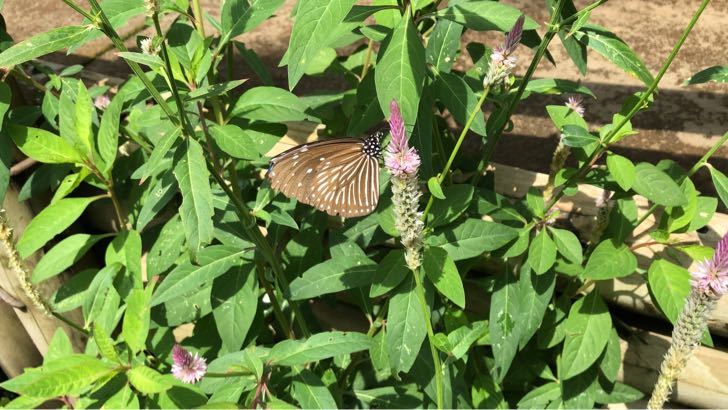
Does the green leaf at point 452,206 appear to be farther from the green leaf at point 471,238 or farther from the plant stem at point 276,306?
the plant stem at point 276,306

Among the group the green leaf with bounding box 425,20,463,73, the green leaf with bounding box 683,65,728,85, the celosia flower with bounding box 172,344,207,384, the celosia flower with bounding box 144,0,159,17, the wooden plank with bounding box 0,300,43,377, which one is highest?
the celosia flower with bounding box 144,0,159,17

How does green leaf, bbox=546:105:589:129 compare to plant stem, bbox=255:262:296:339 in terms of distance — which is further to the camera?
plant stem, bbox=255:262:296:339

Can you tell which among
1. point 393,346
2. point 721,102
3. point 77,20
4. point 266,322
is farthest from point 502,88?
point 77,20

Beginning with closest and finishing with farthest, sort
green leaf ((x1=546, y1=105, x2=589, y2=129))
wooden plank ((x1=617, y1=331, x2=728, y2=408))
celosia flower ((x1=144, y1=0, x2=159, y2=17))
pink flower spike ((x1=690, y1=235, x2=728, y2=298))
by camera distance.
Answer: pink flower spike ((x1=690, y1=235, x2=728, y2=298)), celosia flower ((x1=144, y1=0, x2=159, y2=17)), green leaf ((x1=546, y1=105, x2=589, y2=129)), wooden plank ((x1=617, y1=331, x2=728, y2=408))

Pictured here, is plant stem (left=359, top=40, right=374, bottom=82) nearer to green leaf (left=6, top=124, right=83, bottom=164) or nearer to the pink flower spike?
green leaf (left=6, top=124, right=83, bottom=164)

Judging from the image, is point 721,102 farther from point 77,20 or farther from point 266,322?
point 77,20

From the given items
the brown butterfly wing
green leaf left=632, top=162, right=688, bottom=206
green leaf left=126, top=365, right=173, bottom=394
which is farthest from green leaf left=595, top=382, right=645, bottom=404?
green leaf left=126, top=365, right=173, bottom=394
